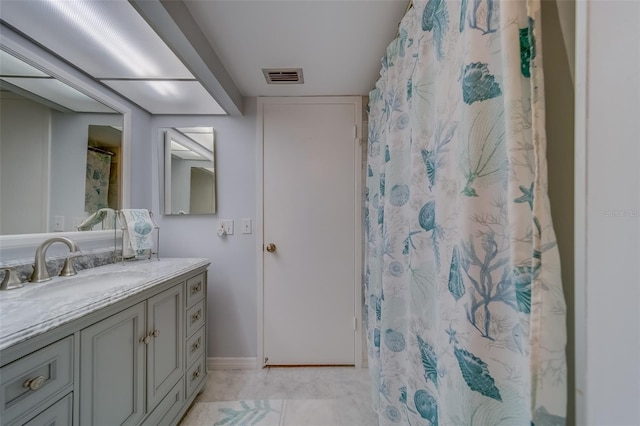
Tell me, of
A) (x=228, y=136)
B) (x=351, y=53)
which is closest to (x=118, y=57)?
(x=228, y=136)

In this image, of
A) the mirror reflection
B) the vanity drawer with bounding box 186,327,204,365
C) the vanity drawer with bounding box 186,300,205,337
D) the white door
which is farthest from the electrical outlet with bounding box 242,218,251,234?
the mirror reflection

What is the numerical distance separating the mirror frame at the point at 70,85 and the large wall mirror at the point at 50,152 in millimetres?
12

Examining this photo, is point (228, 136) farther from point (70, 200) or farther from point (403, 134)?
point (403, 134)

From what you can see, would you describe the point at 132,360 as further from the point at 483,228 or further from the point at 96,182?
the point at 483,228

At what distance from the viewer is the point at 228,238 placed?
1.96 metres

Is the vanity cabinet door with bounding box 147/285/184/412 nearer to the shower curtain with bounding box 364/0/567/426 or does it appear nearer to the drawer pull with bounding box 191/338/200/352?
the drawer pull with bounding box 191/338/200/352

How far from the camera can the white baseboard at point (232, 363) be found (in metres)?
1.92

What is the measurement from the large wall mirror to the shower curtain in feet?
5.47

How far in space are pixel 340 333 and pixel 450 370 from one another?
1.43 m

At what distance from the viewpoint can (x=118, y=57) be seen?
1264 mm

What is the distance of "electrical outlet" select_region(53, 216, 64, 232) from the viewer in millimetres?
1240

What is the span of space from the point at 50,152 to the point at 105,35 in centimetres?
63

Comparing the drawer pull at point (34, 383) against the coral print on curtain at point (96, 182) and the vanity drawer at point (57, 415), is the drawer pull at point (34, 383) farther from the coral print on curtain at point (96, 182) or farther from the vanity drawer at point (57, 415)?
the coral print on curtain at point (96, 182)

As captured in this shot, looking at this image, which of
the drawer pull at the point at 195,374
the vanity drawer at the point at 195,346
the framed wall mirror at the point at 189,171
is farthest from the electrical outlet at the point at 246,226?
the drawer pull at the point at 195,374
